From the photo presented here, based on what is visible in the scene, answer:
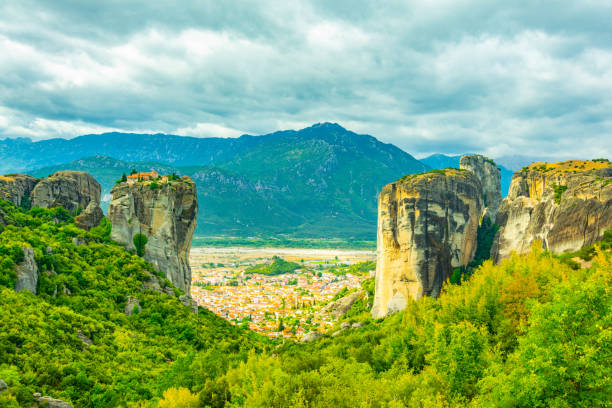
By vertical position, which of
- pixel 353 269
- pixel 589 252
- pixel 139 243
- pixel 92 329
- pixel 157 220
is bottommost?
pixel 353 269

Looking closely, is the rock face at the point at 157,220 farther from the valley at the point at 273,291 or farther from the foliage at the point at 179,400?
the foliage at the point at 179,400

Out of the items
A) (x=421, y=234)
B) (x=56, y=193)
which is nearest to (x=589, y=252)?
(x=421, y=234)

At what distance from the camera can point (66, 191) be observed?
189ft

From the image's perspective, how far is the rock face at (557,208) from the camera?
44812 mm

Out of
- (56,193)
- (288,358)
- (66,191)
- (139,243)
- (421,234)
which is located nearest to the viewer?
(288,358)

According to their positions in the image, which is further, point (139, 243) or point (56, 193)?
point (56, 193)

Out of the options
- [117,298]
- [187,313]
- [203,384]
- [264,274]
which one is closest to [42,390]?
[203,384]

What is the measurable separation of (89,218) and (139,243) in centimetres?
911

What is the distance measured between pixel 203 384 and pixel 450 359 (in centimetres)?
1582

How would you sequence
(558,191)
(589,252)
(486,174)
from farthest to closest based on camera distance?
(486,174) → (558,191) → (589,252)

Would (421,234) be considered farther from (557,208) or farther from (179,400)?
(179,400)

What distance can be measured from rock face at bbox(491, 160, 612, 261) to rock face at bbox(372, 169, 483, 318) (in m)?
6.69

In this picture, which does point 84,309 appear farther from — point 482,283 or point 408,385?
point 482,283

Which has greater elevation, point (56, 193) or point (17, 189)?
point (17, 189)
